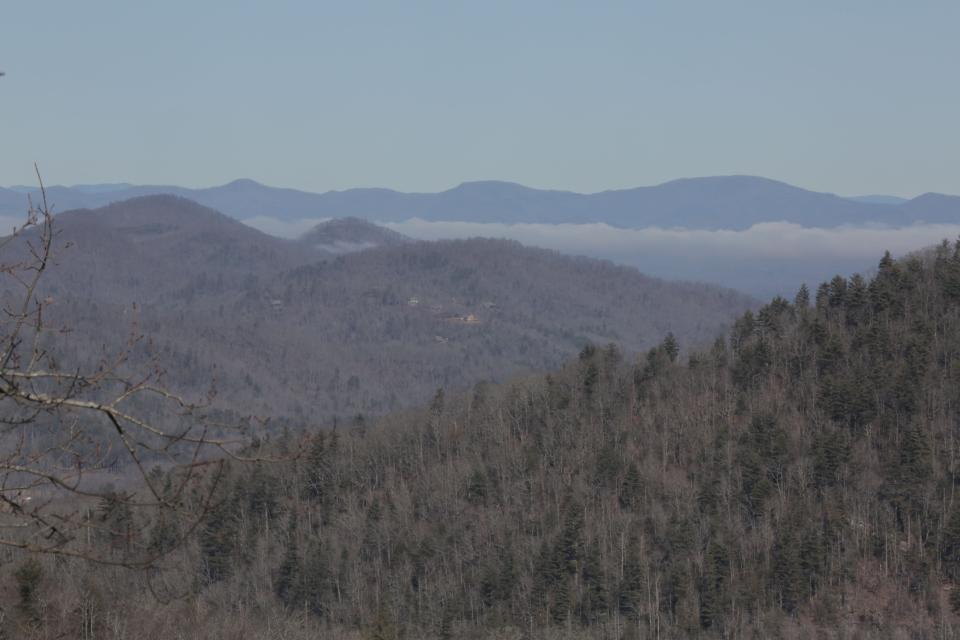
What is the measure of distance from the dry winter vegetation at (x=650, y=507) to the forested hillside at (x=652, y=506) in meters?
0.26

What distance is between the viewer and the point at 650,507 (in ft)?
327

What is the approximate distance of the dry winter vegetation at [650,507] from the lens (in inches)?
3307

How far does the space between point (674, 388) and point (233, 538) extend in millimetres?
53652

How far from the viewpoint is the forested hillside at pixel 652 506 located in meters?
84.1

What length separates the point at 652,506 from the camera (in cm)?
9894

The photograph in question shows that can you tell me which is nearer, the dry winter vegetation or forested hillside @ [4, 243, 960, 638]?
the dry winter vegetation

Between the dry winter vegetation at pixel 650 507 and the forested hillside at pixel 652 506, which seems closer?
the dry winter vegetation at pixel 650 507

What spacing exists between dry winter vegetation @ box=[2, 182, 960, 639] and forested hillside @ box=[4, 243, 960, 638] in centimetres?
26

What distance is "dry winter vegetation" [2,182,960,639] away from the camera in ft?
276

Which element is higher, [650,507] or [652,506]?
[652,506]

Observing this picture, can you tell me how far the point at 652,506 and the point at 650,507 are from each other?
26.3 inches

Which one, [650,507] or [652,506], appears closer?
[652,506]

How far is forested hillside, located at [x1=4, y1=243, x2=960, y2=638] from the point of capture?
8412 cm

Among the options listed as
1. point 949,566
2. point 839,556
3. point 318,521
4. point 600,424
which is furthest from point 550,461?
point 949,566
